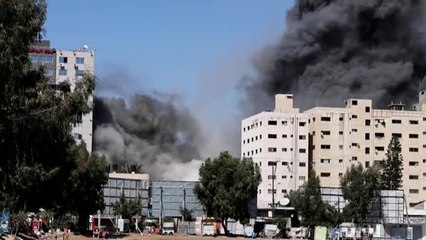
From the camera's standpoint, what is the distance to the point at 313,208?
5551 inches

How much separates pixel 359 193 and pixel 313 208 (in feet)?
32.0

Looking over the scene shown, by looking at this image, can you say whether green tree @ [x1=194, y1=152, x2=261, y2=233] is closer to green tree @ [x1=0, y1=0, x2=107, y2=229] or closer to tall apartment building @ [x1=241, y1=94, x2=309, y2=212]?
tall apartment building @ [x1=241, y1=94, x2=309, y2=212]

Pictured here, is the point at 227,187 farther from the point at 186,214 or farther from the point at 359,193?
the point at 359,193

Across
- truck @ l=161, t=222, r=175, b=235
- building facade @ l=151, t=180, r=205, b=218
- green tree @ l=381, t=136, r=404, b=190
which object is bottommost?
truck @ l=161, t=222, r=175, b=235

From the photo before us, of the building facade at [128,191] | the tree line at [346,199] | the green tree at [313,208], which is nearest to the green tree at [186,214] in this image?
the building facade at [128,191]

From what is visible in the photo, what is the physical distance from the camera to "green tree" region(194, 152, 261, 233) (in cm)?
12962

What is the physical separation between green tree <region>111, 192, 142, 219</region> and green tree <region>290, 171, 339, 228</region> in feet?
86.0

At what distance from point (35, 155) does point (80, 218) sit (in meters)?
57.5

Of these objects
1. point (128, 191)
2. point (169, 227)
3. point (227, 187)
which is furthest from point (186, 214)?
point (128, 191)

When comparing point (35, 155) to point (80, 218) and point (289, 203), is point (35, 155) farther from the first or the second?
point (289, 203)

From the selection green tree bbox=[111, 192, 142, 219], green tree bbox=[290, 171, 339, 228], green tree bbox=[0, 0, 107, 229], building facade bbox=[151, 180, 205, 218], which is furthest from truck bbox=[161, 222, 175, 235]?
green tree bbox=[0, 0, 107, 229]

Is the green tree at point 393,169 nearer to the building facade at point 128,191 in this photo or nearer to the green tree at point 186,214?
the building facade at point 128,191

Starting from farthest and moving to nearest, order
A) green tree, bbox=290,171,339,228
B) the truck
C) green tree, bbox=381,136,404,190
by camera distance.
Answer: green tree, bbox=381,136,404,190 → green tree, bbox=290,171,339,228 → the truck

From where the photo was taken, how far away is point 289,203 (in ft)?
500
